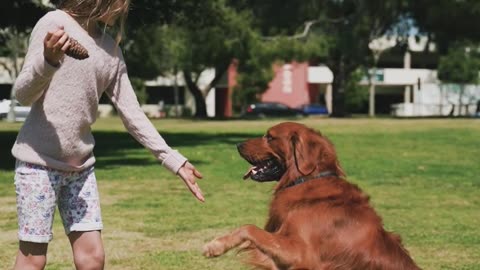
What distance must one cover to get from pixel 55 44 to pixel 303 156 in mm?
2060

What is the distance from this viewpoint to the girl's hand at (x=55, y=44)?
→ 3.93 metres

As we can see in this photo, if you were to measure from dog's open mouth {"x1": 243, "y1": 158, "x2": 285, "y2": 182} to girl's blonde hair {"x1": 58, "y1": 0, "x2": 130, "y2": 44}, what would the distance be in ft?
4.92

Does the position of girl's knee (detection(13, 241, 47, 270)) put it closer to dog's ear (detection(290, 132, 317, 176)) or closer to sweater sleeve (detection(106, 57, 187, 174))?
sweater sleeve (detection(106, 57, 187, 174))

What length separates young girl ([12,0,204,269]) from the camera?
4.48 meters

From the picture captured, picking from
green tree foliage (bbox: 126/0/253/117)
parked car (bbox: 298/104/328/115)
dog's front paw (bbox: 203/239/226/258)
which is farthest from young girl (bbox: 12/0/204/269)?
parked car (bbox: 298/104/328/115)

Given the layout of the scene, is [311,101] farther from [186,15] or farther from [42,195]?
[42,195]

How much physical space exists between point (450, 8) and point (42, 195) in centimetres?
4368

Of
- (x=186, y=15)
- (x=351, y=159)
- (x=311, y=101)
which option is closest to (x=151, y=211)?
(x=351, y=159)

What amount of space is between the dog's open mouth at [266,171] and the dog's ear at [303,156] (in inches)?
7.7

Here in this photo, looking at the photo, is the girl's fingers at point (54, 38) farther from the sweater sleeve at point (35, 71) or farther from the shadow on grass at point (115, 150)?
the shadow on grass at point (115, 150)

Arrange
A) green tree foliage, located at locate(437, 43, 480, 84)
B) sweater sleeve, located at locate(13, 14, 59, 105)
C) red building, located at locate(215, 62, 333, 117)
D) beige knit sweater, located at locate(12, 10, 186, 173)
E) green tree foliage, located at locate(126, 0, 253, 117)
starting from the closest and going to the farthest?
sweater sleeve, located at locate(13, 14, 59, 105), beige knit sweater, located at locate(12, 10, 186, 173), green tree foliage, located at locate(126, 0, 253, 117), green tree foliage, located at locate(437, 43, 480, 84), red building, located at locate(215, 62, 333, 117)

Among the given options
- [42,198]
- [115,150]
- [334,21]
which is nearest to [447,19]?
[334,21]

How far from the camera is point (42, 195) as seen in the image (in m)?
4.53

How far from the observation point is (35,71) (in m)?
4.15
